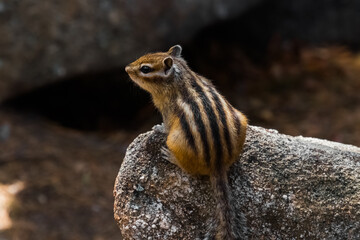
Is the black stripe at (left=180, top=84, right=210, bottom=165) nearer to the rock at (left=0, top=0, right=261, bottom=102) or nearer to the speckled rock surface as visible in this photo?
the speckled rock surface

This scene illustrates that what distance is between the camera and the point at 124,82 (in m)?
8.72

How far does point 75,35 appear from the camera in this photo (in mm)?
7551

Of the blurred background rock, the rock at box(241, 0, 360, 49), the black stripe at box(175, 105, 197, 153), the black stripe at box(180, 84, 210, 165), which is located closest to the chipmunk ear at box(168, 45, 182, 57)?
the black stripe at box(180, 84, 210, 165)

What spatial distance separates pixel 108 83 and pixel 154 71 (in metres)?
4.49

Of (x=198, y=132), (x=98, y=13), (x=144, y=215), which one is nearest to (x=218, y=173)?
(x=198, y=132)

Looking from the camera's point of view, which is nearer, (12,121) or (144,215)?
(144,215)

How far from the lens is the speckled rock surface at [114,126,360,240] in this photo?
3688mm

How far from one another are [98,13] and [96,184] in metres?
2.07

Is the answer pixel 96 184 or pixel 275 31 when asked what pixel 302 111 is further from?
pixel 96 184

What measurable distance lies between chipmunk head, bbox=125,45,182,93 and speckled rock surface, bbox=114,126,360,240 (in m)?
0.50

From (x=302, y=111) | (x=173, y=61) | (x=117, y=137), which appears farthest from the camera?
(x=302, y=111)

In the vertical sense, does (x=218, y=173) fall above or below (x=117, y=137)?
below

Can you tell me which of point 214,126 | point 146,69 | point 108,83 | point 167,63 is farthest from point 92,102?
point 214,126

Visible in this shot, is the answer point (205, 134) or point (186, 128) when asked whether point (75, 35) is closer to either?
point (186, 128)
